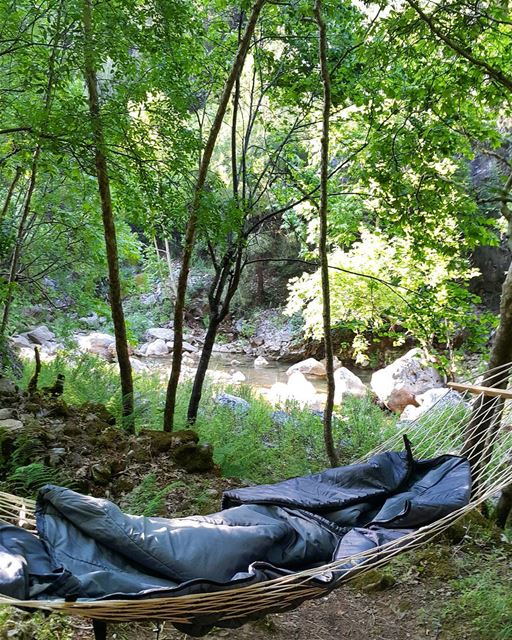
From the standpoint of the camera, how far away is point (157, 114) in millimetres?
2928

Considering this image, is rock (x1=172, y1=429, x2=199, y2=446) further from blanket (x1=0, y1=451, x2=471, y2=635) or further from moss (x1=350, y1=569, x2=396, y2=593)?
moss (x1=350, y1=569, x2=396, y2=593)

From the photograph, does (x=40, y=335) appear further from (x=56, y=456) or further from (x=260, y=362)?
(x=56, y=456)

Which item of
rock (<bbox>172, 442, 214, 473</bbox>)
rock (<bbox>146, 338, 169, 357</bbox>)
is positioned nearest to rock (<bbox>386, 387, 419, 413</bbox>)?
rock (<bbox>172, 442, 214, 473</bbox>)

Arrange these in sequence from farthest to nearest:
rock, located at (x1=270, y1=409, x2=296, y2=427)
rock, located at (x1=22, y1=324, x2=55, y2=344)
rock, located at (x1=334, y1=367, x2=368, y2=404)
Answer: rock, located at (x1=22, y1=324, x2=55, y2=344), rock, located at (x1=334, y1=367, x2=368, y2=404), rock, located at (x1=270, y1=409, x2=296, y2=427)

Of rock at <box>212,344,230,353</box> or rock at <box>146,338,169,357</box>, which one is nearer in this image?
rock at <box>146,338,169,357</box>

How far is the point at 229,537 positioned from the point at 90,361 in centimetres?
378

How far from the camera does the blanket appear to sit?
4.21ft

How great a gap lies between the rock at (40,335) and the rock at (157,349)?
1.87 m

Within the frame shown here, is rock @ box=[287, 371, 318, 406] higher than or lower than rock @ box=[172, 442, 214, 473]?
lower

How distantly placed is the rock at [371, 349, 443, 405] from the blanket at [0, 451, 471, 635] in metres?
4.88

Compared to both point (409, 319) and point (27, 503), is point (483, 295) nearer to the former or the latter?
point (409, 319)

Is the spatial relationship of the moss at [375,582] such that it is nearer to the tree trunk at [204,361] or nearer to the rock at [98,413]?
the rock at [98,413]

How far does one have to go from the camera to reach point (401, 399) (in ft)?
22.3

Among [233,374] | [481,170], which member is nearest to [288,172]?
[233,374]
